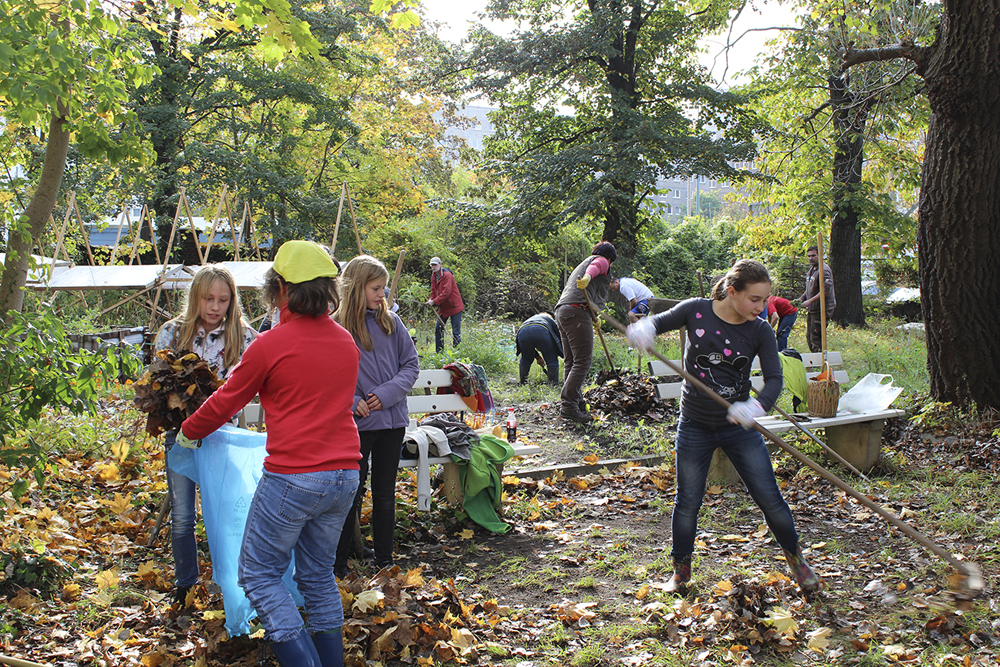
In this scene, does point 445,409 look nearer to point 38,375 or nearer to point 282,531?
point 38,375

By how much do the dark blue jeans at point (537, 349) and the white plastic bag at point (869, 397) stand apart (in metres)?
4.16

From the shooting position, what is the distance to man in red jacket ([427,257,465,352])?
12766mm

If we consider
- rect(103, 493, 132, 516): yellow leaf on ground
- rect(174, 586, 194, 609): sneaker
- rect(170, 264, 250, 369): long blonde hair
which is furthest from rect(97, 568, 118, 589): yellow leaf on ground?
rect(170, 264, 250, 369): long blonde hair

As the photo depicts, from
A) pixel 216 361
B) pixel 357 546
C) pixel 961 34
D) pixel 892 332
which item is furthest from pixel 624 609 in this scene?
pixel 892 332

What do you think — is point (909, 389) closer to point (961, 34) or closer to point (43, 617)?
point (961, 34)

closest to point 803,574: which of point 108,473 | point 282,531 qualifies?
point 282,531

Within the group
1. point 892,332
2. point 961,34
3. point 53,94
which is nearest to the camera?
point 53,94

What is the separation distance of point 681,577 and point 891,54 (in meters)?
6.23

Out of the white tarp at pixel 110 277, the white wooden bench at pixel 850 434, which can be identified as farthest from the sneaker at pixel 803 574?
the white tarp at pixel 110 277

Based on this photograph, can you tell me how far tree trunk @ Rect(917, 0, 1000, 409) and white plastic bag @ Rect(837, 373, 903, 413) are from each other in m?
0.95

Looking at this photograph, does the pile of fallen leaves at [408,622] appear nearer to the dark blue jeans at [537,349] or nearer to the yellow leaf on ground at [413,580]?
the yellow leaf on ground at [413,580]

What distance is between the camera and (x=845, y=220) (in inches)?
698

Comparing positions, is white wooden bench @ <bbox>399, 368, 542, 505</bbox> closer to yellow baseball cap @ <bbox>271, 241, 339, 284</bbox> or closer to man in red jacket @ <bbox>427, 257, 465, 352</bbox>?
yellow baseball cap @ <bbox>271, 241, 339, 284</bbox>

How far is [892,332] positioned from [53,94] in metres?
18.0
